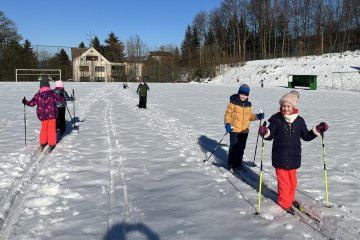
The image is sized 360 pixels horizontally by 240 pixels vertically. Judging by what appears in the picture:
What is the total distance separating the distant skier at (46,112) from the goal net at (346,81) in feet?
111

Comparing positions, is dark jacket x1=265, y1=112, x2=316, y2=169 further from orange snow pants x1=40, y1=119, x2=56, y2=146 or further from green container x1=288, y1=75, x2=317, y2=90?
green container x1=288, y1=75, x2=317, y2=90

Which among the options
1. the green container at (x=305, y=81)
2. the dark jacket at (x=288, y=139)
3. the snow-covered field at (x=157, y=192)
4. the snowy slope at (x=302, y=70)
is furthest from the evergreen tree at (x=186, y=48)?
the dark jacket at (x=288, y=139)

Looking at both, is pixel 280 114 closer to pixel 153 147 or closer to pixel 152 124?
pixel 153 147

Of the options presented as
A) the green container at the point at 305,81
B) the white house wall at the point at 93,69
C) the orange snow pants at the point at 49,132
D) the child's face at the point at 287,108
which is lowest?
the orange snow pants at the point at 49,132

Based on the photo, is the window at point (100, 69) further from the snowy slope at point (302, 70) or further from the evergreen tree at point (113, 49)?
the snowy slope at point (302, 70)

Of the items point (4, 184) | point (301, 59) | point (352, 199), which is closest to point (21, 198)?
point (4, 184)

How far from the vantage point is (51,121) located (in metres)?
8.15

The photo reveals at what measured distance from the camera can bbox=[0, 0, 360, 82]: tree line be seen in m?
61.5

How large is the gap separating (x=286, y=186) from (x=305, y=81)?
116 feet

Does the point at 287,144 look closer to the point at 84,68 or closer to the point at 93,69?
the point at 93,69

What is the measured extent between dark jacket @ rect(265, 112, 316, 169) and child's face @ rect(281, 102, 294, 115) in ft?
0.42

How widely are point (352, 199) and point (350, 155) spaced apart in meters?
2.97

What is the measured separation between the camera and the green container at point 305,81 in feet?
118

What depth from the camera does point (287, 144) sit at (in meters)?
4.70
